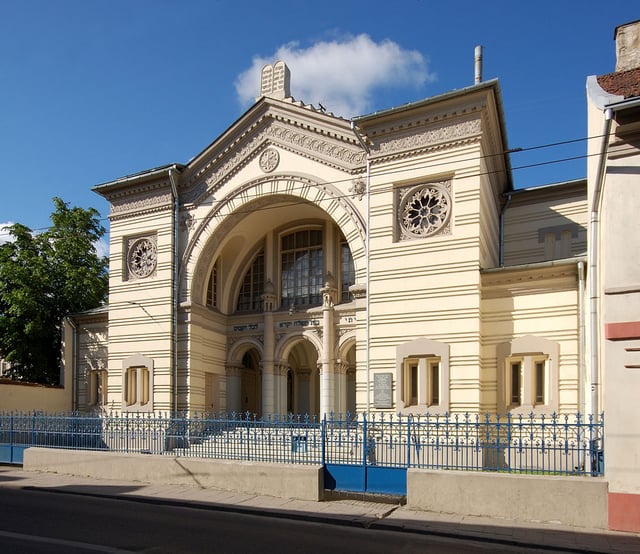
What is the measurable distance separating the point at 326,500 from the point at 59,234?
2287cm

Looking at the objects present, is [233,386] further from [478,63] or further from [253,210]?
[478,63]

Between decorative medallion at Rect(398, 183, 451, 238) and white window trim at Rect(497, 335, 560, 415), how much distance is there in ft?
11.8

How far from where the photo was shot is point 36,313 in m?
27.2

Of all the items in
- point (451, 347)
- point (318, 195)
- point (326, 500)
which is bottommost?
point (326, 500)

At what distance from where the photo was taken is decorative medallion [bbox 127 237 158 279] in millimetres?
22797

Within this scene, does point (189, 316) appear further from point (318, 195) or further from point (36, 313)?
point (36, 313)

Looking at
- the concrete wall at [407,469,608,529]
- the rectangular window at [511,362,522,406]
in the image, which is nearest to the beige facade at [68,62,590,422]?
the rectangular window at [511,362,522,406]

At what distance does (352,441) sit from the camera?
1316 cm

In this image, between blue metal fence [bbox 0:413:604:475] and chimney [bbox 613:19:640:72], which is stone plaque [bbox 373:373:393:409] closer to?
blue metal fence [bbox 0:413:604:475]

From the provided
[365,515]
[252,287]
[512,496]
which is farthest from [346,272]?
[512,496]

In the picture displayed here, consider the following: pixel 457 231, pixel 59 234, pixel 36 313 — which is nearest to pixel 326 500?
pixel 457 231

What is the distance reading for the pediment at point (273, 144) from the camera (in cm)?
1955

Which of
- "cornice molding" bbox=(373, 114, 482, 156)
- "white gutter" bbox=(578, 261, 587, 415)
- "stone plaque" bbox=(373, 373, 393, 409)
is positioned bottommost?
"stone plaque" bbox=(373, 373, 393, 409)

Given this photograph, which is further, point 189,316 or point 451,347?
point 189,316
